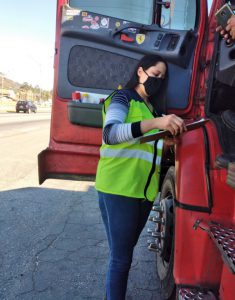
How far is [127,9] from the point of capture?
3.19 m

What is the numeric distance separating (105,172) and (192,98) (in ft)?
4.28

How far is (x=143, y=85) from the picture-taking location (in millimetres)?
2338

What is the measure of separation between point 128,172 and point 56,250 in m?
1.94

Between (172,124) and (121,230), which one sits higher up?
(172,124)

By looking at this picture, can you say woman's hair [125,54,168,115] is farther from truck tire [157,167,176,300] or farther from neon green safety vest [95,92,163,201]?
truck tire [157,167,176,300]

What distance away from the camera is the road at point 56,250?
3131 millimetres

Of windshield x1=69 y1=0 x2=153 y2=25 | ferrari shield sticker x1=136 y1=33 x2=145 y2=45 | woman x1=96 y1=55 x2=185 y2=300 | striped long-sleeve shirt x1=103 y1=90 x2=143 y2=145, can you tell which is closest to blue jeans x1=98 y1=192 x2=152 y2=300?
woman x1=96 y1=55 x2=185 y2=300

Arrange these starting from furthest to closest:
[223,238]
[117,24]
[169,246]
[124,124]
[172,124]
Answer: [117,24], [169,246], [124,124], [172,124], [223,238]

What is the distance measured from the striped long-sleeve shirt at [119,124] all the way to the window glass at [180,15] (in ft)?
4.02

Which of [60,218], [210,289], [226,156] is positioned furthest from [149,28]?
[60,218]

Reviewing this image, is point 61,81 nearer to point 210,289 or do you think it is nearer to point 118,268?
point 118,268

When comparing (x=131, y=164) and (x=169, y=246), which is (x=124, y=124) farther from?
(x=169, y=246)

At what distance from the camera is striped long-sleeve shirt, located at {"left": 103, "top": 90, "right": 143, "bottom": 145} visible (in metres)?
2.01

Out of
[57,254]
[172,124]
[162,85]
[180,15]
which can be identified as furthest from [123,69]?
[57,254]
